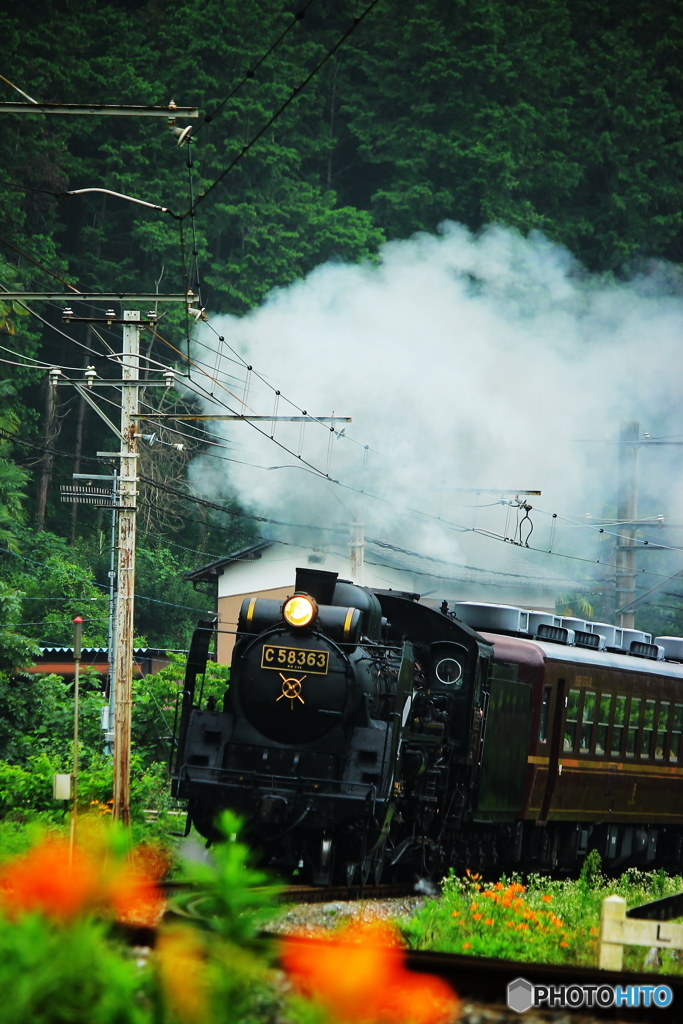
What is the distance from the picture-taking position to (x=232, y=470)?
3747 cm

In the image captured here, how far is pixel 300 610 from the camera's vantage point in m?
10.7

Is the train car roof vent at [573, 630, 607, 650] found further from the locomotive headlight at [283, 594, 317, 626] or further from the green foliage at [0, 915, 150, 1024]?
the green foliage at [0, 915, 150, 1024]

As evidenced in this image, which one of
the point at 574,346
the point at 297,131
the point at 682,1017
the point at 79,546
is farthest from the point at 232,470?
the point at 682,1017

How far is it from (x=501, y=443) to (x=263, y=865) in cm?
2854

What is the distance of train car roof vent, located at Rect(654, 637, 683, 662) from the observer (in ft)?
67.3

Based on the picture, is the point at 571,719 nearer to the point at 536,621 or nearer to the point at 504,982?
the point at 536,621

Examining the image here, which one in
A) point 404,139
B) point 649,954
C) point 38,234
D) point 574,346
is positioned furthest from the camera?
point 404,139

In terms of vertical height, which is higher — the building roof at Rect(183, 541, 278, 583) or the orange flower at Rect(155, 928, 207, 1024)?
the building roof at Rect(183, 541, 278, 583)

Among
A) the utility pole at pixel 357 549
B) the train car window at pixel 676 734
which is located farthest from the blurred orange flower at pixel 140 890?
the utility pole at pixel 357 549

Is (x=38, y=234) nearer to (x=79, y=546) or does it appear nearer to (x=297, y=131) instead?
(x=79, y=546)

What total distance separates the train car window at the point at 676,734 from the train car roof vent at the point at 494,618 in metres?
3.56

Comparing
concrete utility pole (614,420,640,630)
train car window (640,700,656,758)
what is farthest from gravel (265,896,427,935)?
concrete utility pole (614,420,640,630)

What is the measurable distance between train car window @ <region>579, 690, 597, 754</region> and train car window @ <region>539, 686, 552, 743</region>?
0.86m

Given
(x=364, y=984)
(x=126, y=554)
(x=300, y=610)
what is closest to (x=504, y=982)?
(x=364, y=984)
